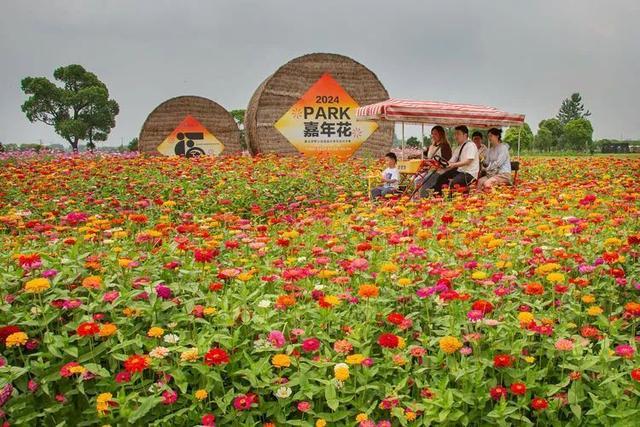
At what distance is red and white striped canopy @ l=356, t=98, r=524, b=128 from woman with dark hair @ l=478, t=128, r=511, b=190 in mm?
662

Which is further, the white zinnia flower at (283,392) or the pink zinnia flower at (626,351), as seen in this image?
the pink zinnia flower at (626,351)

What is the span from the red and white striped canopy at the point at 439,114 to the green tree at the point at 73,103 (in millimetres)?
48073

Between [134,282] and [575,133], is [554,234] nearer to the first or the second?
[134,282]

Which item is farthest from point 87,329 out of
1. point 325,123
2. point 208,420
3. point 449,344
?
point 325,123

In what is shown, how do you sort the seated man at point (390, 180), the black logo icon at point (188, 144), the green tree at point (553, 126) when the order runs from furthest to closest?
the green tree at point (553, 126) → the black logo icon at point (188, 144) → the seated man at point (390, 180)

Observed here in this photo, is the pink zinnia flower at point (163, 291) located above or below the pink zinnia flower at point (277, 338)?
above

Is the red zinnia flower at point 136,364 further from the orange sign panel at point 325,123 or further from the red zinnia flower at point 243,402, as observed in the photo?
the orange sign panel at point 325,123

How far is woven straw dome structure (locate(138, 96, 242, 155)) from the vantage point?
1564 cm

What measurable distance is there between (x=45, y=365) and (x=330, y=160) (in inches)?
415

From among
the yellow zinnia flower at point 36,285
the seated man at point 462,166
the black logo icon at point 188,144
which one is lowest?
the yellow zinnia flower at point 36,285

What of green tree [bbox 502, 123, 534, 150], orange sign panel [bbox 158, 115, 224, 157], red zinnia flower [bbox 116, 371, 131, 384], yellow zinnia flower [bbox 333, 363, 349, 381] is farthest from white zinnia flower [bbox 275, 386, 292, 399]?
green tree [bbox 502, 123, 534, 150]

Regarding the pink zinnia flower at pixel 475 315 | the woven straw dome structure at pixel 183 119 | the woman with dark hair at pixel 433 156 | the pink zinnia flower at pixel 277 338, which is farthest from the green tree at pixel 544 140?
the pink zinnia flower at pixel 277 338

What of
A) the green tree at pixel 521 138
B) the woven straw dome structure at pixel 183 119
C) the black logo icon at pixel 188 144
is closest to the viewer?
the woven straw dome structure at pixel 183 119

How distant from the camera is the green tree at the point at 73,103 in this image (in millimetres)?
53647
